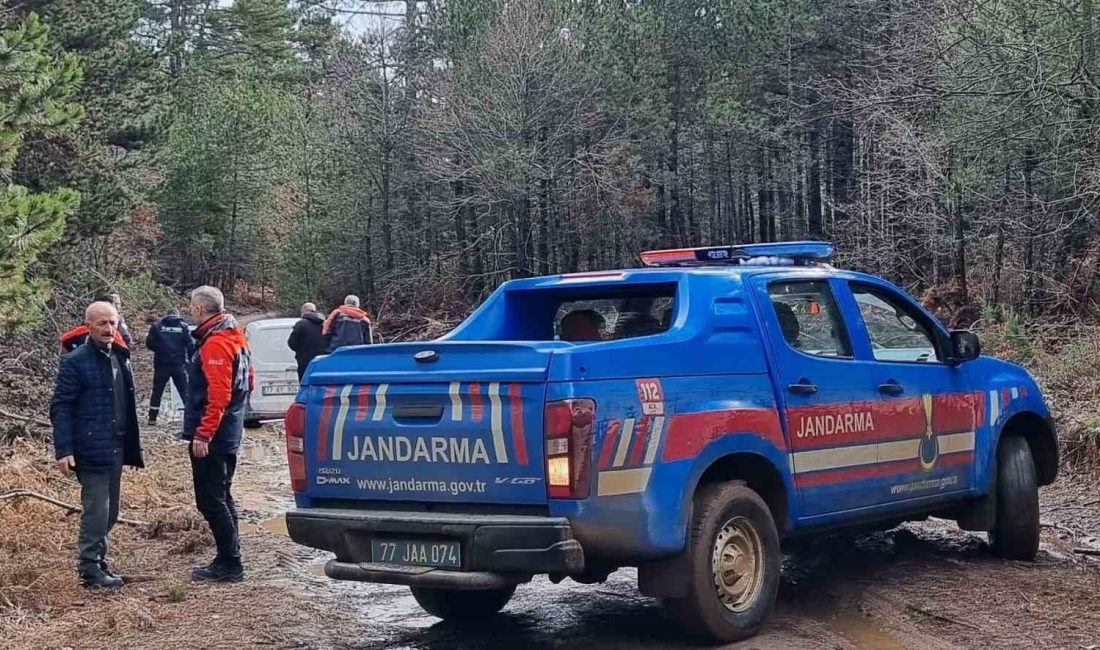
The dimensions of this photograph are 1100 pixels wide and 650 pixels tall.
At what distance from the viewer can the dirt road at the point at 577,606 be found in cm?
603

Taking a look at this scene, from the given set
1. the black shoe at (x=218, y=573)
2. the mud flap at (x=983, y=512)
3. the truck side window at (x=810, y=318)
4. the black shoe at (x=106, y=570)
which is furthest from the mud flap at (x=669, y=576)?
the black shoe at (x=106, y=570)

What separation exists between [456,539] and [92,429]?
10.8 ft

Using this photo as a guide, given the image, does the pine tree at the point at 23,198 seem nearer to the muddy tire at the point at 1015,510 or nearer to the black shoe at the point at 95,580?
Result: the black shoe at the point at 95,580

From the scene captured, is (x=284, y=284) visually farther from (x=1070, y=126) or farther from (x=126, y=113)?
(x=1070, y=126)

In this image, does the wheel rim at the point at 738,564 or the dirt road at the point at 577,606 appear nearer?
the wheel rim at the point at 738,564

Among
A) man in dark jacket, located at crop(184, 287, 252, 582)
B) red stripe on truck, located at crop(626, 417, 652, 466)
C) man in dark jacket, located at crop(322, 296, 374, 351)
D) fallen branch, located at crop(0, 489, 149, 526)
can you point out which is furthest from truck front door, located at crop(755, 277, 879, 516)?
man in dark jacket, located at crop(322, 296, 374, 351)

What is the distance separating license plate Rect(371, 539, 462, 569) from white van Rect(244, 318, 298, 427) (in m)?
11.9

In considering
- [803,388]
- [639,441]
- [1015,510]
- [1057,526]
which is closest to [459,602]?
[639,441]

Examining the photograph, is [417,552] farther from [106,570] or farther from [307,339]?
[307,339]

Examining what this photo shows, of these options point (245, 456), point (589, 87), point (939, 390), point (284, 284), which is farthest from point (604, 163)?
point (939, 390)

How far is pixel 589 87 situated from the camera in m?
33.0

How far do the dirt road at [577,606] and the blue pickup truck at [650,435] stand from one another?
401mm

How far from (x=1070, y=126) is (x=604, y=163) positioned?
862 inches

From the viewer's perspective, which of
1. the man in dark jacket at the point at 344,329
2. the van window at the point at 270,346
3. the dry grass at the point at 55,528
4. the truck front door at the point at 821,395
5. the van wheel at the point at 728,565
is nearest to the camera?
the van wheel at the point at 728,565
